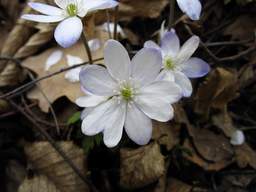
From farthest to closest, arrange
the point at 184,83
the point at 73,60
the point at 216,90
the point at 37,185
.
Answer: the point at 73,60 → the point at 216,90 → the point at 37,185 → the point at 184,83

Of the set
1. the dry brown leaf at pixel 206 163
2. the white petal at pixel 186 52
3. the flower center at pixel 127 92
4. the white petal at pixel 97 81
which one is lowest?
the dry brown leaf at pixel 206 163

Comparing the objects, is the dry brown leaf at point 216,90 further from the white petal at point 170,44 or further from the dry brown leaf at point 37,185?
the dry brown leaf at point 37,185

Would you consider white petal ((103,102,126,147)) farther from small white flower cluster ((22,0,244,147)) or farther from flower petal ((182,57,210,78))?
flower petal ((182,57,210,78))

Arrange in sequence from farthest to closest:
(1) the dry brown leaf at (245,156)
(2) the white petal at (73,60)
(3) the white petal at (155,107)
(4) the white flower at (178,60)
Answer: (2) the white petal at (73,60) → (1) the dry brown leaf at (245,156) → (4) the white flower at (178,60) → (3) the white petal at (155,107)

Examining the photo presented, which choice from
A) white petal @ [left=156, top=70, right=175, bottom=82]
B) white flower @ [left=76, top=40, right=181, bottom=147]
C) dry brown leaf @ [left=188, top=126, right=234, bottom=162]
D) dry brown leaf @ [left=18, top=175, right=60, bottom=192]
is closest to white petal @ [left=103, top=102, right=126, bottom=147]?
white flower @ [left=76, top=40, right=181, bottom=147]

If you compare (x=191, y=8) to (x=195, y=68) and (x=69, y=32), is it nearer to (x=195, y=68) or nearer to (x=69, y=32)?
(x=195, y=68)

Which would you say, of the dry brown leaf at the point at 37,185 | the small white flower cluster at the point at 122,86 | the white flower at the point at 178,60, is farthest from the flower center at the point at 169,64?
the dry brown leaf at the point at 37,185

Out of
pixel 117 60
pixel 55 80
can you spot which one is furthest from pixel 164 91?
pixel 55 80
